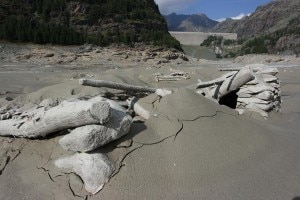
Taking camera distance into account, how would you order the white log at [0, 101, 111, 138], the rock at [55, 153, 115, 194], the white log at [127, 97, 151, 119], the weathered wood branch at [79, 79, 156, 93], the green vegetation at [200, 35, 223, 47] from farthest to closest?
the green vegetation at [200, 35, 223, 47] → the weathered wood branch at [79, 79, 156, 93] → the white log at [127, 97, 151, 119] → the white log at [0, 101, 111, 138] → the rock at [55, 153, 115, 194]

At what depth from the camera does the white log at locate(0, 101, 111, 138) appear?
480 centimetres

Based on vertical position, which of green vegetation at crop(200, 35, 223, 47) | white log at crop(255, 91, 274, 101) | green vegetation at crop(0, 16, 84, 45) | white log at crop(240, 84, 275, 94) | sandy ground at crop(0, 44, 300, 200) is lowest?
green vegetation at crop(200, 35, 223, 47)

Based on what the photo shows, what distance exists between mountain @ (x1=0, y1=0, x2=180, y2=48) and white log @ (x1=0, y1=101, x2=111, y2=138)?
3698 cm

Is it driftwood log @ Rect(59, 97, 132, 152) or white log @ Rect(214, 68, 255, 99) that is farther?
white log @ Rect(214, 68, 255, 99)

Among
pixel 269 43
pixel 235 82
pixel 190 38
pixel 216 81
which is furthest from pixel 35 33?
pixel 190 38

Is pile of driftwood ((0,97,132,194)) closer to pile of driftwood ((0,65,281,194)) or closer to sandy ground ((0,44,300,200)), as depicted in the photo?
pile of driftwood ((0,65,281,194))

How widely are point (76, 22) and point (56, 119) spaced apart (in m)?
47.7

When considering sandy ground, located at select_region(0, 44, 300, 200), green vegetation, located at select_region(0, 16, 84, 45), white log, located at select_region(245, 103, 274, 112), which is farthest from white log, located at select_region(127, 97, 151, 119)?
green vegetation, located at select_region(0, 16, 84, 45)

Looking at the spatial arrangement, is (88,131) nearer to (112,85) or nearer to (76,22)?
(112,85)

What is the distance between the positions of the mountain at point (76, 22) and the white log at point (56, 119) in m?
37.0

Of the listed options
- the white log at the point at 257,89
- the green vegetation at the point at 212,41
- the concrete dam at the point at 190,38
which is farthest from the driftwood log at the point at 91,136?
the green vegetation at the point at 212,41

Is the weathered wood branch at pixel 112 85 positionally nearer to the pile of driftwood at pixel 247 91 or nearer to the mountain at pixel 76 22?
the pile of driftwood at pixel 247 91

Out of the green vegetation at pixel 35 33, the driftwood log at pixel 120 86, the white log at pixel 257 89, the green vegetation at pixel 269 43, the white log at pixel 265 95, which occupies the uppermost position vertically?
the driftwood log at pixel 120 86

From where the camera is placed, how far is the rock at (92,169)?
4.68m
